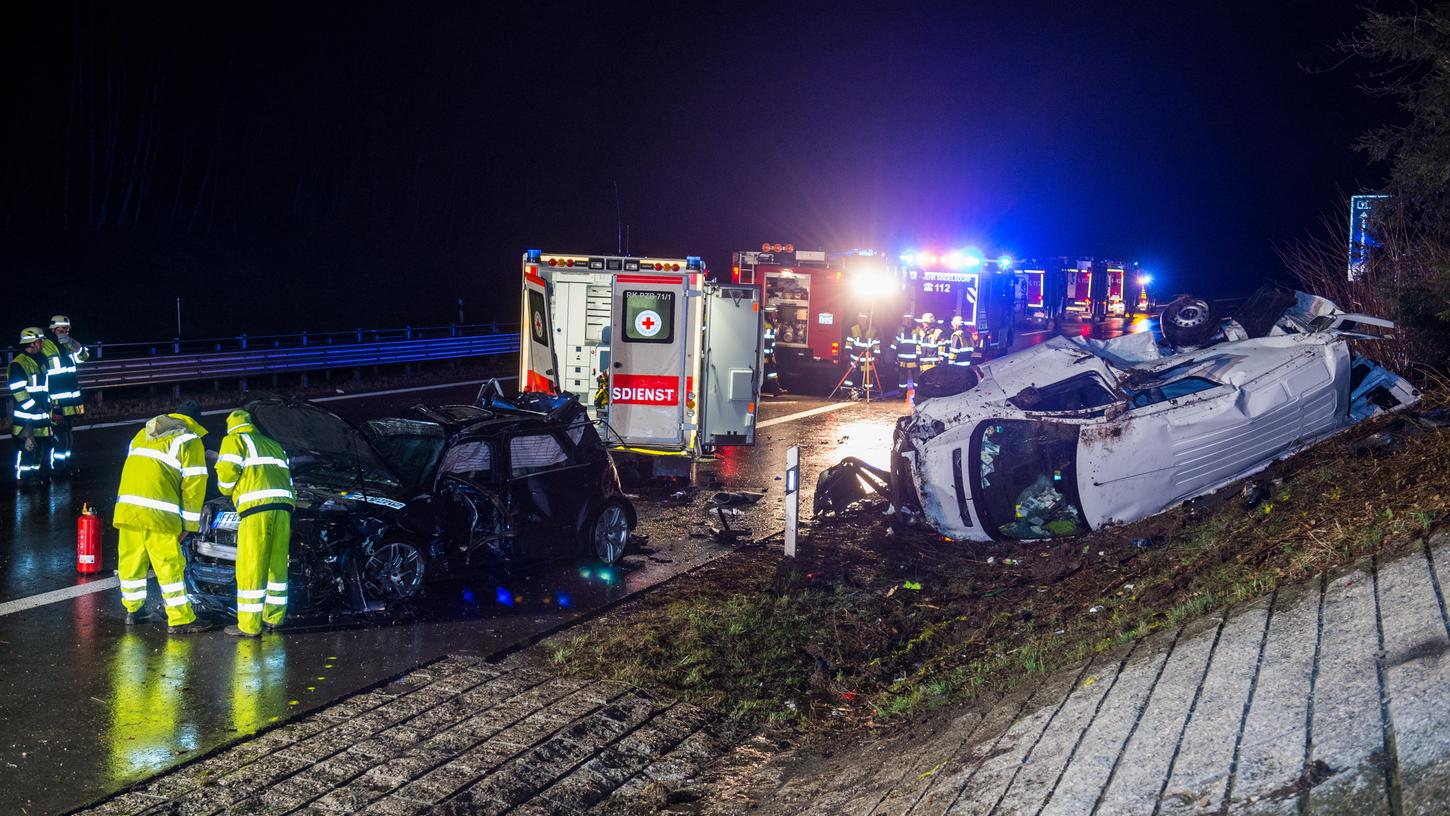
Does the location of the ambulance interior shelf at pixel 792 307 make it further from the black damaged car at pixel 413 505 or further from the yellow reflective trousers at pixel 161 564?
the yellow reflective trousers at pixel 161 564

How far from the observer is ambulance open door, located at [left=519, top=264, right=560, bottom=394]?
14.5 metres

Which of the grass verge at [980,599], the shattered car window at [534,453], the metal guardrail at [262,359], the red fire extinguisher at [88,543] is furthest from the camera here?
the metal guardrail at [262,359]

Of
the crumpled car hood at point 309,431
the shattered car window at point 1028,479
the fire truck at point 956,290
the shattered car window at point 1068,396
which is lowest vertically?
the shattered car window at point 1028,479

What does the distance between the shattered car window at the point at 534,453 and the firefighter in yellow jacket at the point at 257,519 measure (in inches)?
78.9

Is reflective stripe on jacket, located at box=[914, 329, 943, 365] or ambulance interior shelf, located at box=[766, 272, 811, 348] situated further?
ambulance interior shelf, located at box=[766, 272, 811, 348]

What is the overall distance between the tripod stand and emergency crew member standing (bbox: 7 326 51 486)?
Result: 14596 mm

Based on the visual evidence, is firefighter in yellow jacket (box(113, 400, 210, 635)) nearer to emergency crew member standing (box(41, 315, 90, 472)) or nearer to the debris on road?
emergency crew member standing (box(41, 315, 90, 472))

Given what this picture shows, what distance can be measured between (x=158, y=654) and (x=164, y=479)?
3.97 ft

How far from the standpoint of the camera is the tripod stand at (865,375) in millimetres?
23678

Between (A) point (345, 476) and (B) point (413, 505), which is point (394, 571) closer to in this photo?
(B) point (413, 505)

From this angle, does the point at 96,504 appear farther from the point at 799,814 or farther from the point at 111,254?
the point at 111,254

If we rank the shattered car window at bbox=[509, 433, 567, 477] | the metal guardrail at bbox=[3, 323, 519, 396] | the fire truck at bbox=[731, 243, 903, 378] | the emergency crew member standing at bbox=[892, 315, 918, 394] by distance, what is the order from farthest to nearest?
the fire truck at bbox=[731, 243, 903, 378]
the emergency crew member standing at bbox=[892, 315, 918, 394]
the metal guardrail at bbox=[3, 323, 519, 396]
the shattered car window at bbox=[509, 433, 567, 477]

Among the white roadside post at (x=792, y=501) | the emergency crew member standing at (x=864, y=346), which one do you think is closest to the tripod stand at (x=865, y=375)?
the emergency crew member standing at (x=864, y=346)

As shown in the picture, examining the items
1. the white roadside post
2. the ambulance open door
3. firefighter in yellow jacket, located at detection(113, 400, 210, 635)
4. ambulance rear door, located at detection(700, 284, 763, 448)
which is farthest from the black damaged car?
ambulance rear door, located at detection(700, 284, 763, 448)
